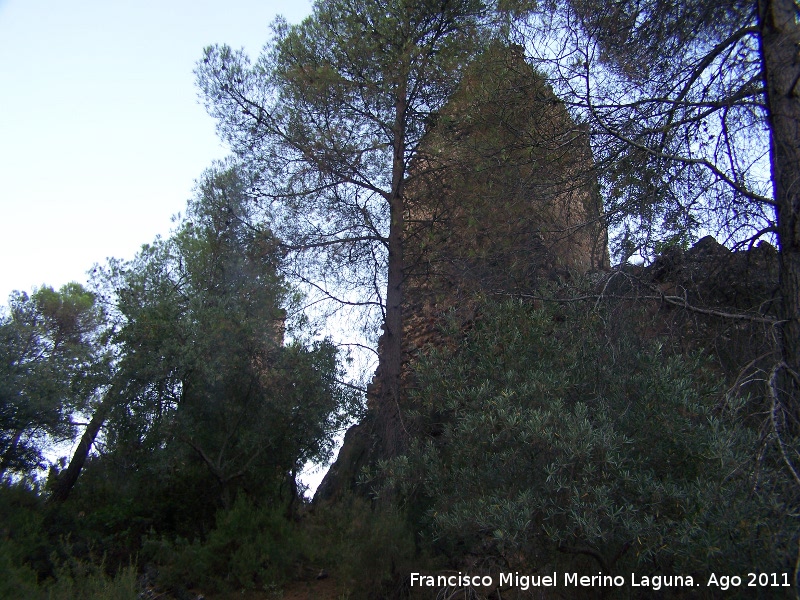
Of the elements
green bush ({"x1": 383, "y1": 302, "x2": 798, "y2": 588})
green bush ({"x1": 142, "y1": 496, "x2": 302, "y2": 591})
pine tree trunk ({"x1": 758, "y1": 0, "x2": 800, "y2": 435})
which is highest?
pine tree trunk ({"x1": 758, "y1": 0, "x2": 800, "y2": 435})

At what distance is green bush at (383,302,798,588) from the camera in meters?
3.99

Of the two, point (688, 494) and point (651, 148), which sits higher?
point (651, 148)

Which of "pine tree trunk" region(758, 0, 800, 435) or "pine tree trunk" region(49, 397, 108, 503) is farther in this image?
"pine tree trunk" region(49, 397, 108, 503)

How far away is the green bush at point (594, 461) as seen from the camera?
399cm

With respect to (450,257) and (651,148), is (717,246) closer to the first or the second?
(651,148)

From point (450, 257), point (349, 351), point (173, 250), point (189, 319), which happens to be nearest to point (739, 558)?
point (450, 257)

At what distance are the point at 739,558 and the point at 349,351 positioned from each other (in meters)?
6.00

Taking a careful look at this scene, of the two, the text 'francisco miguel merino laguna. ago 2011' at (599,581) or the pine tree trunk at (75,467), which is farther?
the pine tree trunk at (75,467)

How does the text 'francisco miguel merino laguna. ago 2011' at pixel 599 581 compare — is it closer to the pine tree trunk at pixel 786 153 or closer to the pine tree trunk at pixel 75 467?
the pine tree trunk at pixel 786 153

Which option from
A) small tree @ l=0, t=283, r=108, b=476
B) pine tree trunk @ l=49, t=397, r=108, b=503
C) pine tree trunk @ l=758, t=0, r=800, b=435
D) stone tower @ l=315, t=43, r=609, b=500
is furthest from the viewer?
pine tree trunk @ l=49, t=397, r=108, b=503

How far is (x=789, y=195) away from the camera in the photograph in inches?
223

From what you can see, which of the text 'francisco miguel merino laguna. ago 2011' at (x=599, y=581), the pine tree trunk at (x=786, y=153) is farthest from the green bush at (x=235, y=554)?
the pine tree trunk at (x=786, y=153)

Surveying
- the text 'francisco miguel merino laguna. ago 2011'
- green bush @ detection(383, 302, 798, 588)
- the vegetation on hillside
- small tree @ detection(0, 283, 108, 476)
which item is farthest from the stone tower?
small tree @ detection(0, 283, 108, 476)

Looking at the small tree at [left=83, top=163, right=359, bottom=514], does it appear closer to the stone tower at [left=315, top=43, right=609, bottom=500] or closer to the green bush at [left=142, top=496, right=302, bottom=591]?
the green bush at [left=142, top=496, right=302, bottom=591]
